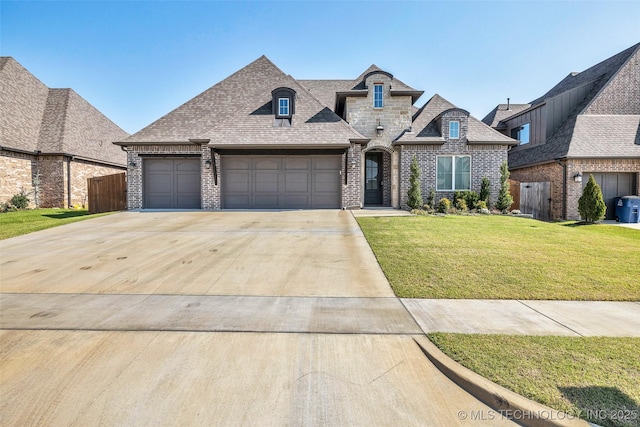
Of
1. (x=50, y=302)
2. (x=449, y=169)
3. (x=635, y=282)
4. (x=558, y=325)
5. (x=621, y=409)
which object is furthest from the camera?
(x=449, y=169)

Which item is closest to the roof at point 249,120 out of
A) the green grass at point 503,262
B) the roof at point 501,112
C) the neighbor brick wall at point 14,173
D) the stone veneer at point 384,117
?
the stone veneer at point 384,117

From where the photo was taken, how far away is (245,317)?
4.44 meters

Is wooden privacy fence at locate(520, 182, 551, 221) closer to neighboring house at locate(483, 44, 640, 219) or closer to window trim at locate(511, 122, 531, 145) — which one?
neighboring house at locate(483, 44, 640, 219)

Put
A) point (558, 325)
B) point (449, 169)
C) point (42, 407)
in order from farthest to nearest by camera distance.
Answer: point (449, 169), point (558, 325), point (42, 407)

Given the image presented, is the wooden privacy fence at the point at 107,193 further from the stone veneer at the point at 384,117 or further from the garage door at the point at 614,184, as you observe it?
the garage door at the point at 614,184

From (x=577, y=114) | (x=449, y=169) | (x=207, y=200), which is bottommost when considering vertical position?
(x=207, y=200)

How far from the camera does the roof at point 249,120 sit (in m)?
15.2

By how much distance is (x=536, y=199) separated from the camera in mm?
17891

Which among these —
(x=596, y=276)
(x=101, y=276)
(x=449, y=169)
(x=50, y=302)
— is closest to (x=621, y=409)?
(x=596, y=276)

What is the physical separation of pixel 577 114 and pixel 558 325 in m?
19.2

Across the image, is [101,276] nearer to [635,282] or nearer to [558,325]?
[558,325]

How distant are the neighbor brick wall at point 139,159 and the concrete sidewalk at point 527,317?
13.8 meters

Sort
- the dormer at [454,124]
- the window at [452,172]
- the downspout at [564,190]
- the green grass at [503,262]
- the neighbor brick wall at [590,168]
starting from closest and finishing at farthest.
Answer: the green grass at [503,262]
the neighbor brick wall at [590,168]
the downspout at [564,190]
the dormer at [454,124]
the window at [452,172]

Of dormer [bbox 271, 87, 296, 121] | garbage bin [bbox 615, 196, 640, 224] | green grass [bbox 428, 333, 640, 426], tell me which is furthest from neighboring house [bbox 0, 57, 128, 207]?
garbage bin [bbox 615, 196, 640, 224]
